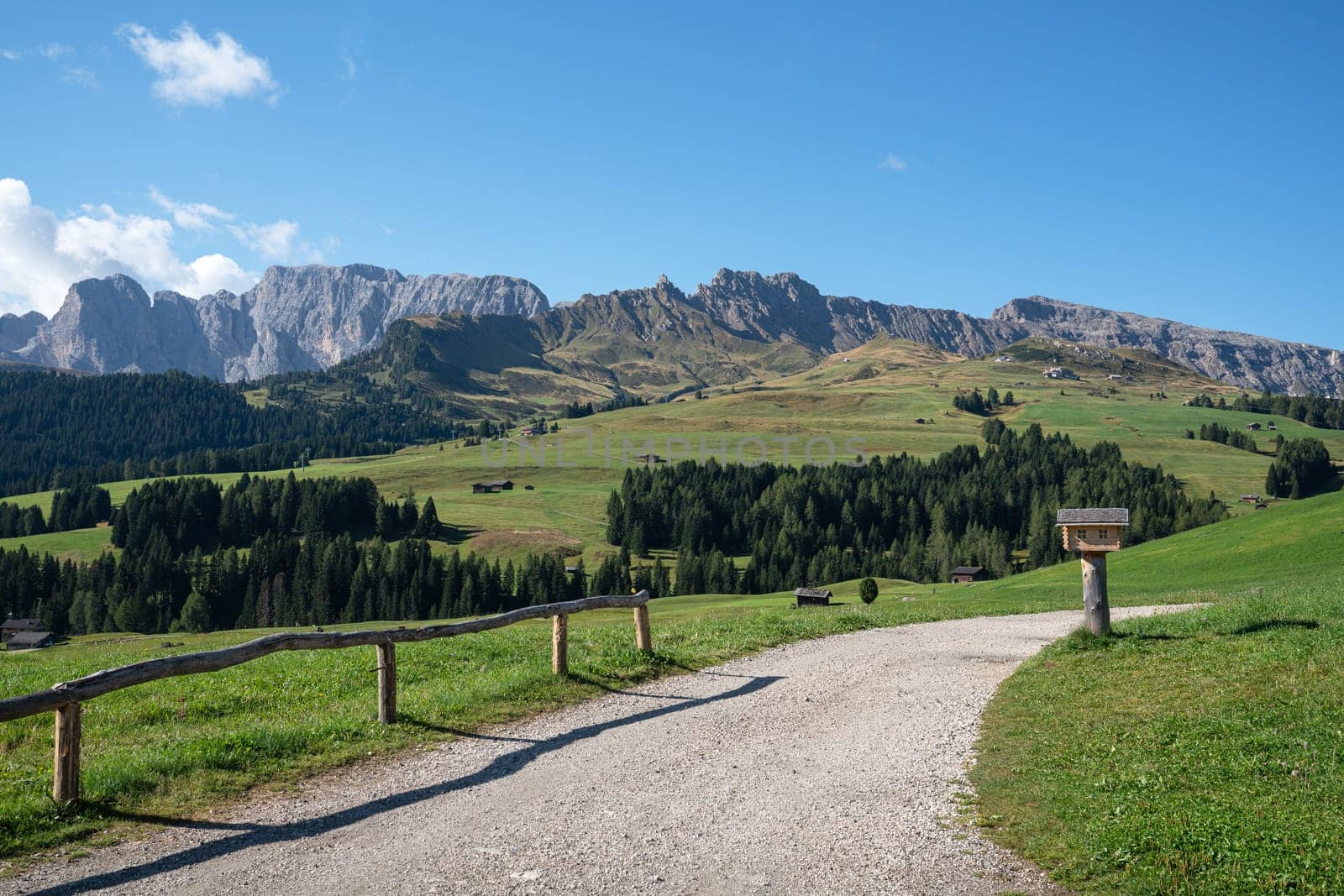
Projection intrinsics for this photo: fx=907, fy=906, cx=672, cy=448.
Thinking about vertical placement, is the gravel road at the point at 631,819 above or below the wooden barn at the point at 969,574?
above

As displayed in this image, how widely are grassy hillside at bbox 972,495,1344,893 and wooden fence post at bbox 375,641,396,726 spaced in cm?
1061

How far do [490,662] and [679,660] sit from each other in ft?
16.4

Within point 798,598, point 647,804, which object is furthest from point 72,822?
point 798,598

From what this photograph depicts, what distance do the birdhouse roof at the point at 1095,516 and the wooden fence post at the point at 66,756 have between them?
20981mm

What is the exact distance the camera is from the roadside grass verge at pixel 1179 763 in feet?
32.1

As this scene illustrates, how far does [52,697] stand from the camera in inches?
492

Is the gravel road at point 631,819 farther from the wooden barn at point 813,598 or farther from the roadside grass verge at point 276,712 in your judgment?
the wooden barn at point 813,598

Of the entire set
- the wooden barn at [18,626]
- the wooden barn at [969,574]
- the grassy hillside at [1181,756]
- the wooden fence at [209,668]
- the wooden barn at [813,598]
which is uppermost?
the wooden fence at [209,668]

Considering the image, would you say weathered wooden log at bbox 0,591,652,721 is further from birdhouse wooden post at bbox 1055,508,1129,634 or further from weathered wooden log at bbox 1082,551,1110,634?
weathered wooden log at bbox 1082,551,1110,634

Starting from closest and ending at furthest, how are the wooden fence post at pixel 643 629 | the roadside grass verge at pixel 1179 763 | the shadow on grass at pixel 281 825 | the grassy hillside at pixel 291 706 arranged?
1. the roadside grass verge at pixel 1179 763
2. the shadow on grass at pixel 281 825
3. the grassy hillside at pixel 291 706
4. the wooden fence post at pixel 643 629

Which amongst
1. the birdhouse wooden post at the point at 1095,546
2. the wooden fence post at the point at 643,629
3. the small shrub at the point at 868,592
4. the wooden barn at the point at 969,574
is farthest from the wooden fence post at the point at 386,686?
the wooden barn at the point at 969,574

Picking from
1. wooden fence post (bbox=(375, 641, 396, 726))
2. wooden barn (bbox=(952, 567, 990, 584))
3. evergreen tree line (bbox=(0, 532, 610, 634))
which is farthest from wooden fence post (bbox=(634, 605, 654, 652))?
wooden barn (bbox=(952, 567, 990, 584))

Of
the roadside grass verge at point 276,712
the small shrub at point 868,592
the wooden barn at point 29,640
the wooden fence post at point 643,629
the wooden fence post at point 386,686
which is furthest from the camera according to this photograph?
the wooden barn at point 29,640

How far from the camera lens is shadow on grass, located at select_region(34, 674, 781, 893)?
10.5 metres
